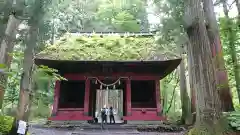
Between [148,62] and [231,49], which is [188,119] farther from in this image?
[231,49]

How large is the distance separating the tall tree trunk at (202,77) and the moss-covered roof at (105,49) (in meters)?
4.58

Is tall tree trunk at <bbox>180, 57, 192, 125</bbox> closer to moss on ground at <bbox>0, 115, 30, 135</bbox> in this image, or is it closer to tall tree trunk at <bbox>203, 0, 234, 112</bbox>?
tall tree trunk at <bbox>203, 0, 234, 112</bbox>

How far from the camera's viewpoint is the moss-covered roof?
11.1 m

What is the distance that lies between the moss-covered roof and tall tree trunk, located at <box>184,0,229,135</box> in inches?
180

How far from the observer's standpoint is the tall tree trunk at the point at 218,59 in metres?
7.60

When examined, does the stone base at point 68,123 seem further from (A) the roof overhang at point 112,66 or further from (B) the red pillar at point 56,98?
(A) the roof overhang at point 112,66

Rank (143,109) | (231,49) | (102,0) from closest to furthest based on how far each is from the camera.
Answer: (231,49), (143,109), (102,0)

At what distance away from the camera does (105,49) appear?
1223cm

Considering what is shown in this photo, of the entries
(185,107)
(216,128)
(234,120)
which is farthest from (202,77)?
(185,107)

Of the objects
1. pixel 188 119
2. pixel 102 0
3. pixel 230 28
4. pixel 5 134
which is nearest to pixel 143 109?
pixel 188 119

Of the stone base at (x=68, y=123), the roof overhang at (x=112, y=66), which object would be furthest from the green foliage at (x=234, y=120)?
the stone base at (x=68, y=123)

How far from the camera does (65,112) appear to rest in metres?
11.6

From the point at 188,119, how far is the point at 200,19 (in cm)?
688

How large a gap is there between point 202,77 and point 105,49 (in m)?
7.09
